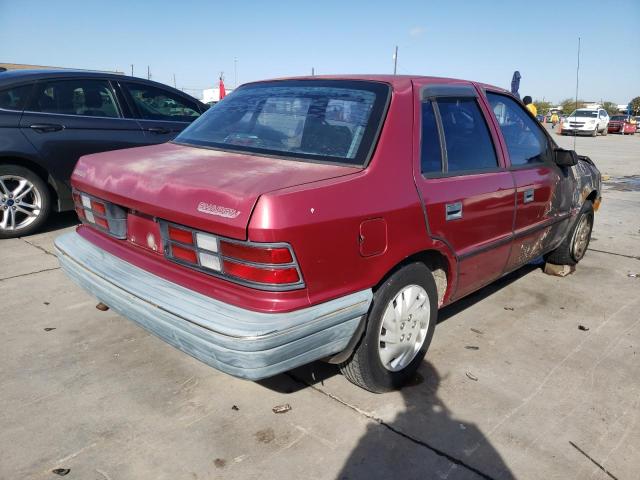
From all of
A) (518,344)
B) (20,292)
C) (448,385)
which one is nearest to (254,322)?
(448,385)

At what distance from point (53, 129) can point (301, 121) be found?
346 centimetres

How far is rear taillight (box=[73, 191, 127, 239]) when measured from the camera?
8.39 feet

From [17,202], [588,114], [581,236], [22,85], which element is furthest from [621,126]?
[17,202]

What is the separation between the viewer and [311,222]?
77.5 inches

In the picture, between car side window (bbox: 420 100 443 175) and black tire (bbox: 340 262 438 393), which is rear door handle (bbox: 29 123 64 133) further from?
black tire (bbox: 340 262 438 393)

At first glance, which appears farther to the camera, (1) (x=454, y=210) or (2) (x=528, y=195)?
(2) (x=528, y=195)

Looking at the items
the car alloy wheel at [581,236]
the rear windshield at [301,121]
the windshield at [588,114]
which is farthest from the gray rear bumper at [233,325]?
the windshield at [588,114]

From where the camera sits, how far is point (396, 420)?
243 centimetres

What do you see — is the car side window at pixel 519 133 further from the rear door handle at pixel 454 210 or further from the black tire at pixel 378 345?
the black tire at pixel 378 345

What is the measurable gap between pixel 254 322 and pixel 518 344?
80.0 inches

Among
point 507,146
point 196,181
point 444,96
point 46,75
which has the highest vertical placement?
point 46,75

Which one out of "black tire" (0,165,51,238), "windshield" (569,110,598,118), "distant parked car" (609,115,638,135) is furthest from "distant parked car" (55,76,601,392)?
"distant parked car" (609,115,638,135)

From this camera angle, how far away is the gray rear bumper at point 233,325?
1937mm

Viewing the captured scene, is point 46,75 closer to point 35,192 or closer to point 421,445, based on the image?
point 35,192
